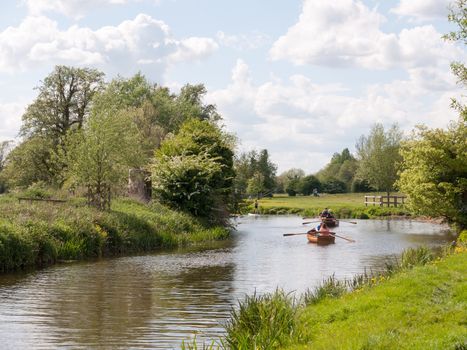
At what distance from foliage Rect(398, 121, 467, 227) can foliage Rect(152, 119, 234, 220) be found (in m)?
12.4

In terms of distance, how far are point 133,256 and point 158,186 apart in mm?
12662

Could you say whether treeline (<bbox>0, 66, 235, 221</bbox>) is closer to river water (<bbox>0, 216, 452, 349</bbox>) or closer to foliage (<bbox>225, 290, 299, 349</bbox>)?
river water (<bbox>0, 216, 452, 349</bbox>)

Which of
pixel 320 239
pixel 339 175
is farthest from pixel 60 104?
pixel 339 175

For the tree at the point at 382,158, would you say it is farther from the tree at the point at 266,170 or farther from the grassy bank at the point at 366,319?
the grassy bank at the point at 366,319

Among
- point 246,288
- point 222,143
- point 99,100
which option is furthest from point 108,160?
point 246,288

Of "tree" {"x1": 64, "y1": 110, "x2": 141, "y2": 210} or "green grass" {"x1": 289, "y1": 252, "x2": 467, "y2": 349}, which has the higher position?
"tree" {"x1": 64, "y1": 110, "x2": 141, "y2": 210}

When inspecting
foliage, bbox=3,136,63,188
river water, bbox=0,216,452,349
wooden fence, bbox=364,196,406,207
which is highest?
foliage, bbox=3,136,63,188

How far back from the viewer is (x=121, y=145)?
123ft

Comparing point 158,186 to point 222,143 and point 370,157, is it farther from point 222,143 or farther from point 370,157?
point 370,157

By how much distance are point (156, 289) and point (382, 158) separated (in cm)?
6965

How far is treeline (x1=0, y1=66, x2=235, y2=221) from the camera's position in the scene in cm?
3688

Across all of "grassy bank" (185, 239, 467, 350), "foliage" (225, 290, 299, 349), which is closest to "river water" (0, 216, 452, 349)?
"foliage" (225, 290, 299, 349)

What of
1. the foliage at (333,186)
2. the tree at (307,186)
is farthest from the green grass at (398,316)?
the foliage at (333,186)

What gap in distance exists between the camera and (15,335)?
45.0 ft
